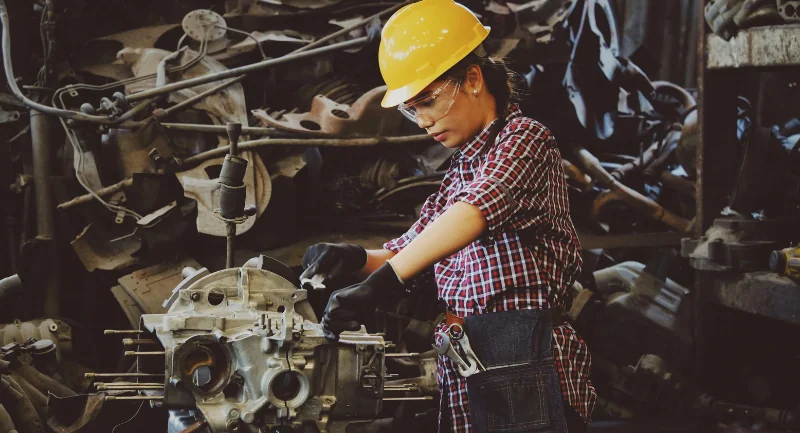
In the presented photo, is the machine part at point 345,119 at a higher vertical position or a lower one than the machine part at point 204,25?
lower

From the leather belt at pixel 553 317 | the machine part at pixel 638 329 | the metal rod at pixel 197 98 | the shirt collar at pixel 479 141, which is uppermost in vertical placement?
the metal rod at pixel 197 98

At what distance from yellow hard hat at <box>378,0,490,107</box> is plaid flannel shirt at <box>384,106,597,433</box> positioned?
0.68 ft

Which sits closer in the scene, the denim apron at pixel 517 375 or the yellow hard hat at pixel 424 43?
the denim apron at pixel 517 375

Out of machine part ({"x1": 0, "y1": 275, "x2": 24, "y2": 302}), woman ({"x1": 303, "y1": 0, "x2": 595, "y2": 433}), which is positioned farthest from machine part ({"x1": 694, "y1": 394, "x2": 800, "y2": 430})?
machine part ({"x1": 0, "y1": 275, "x2": 24, "y2": 302})

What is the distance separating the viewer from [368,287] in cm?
184

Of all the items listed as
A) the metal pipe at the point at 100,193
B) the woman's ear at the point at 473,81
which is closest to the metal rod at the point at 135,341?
the woman's ear at the point at 473,81

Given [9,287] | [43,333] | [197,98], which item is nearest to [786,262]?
[197,98]

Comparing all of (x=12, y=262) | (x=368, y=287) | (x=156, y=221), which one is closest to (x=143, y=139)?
(x=156, y=221)

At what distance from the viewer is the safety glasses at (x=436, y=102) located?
209 cm

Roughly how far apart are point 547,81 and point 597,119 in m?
0.39

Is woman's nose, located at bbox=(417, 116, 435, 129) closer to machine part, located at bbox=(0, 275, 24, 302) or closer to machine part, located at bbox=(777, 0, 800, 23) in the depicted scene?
machine part, located at bbox=(0, 275, 24, 302)

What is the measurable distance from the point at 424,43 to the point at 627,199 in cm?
282

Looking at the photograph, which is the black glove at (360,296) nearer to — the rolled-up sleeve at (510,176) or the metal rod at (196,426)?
the rolled-up sleeve at (510,176)

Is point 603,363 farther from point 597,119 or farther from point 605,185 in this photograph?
point 597,119
